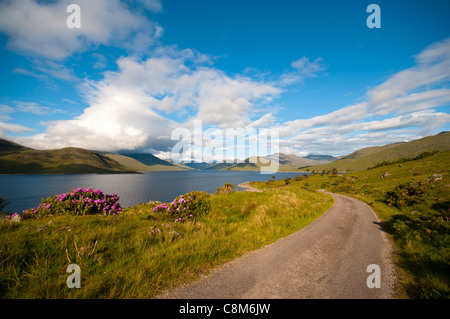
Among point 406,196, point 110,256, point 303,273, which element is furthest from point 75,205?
point 406,196

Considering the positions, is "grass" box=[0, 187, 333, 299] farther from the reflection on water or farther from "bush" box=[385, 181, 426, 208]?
the reflection on water

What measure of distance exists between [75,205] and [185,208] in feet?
25.4

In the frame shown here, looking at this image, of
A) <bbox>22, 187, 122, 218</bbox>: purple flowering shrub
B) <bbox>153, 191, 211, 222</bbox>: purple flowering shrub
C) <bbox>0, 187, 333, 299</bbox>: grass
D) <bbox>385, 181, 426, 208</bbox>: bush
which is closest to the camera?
<bbox>0, 187, 333, 299</bbox>: grass

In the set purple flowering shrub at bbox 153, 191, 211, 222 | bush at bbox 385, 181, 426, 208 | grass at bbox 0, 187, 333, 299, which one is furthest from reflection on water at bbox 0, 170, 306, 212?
bush at bbox 385, 181, 426, 208

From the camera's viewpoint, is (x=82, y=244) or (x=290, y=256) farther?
(x=290, y=256)

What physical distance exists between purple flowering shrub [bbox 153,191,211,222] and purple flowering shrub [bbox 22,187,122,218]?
4.31 metres

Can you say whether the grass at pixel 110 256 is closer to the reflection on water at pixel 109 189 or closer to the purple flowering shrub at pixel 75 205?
the purple flowering shrub at pixel 75 205

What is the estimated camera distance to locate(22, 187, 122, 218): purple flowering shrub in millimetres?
10758

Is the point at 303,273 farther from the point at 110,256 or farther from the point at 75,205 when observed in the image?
the point at 75,205
